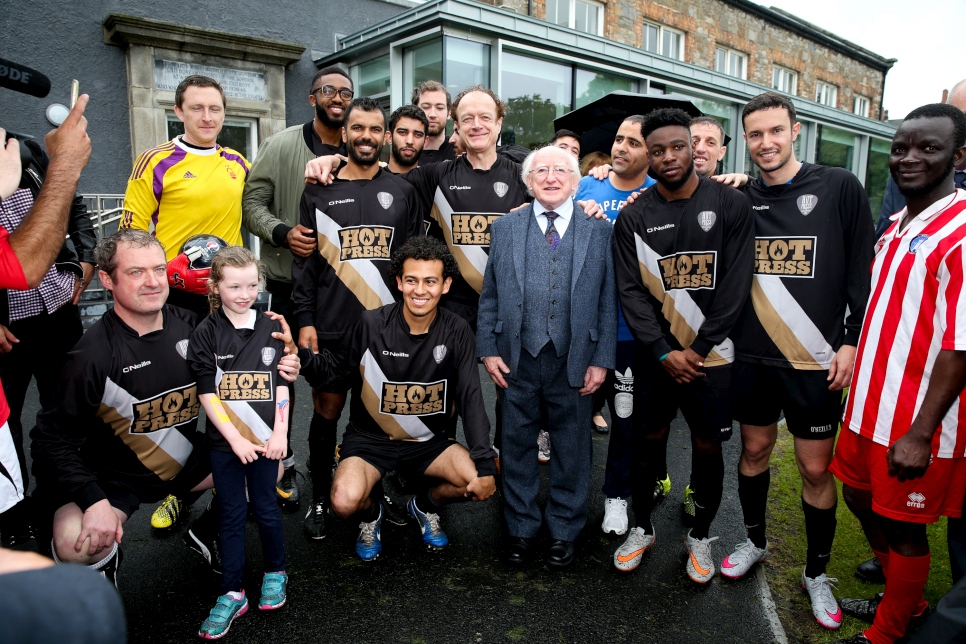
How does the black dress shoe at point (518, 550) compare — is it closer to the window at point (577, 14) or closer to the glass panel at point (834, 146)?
the window at point (577, 14)

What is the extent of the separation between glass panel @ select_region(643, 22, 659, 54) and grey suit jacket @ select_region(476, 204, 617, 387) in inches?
665

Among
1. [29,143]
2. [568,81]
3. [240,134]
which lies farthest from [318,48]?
[29,143]

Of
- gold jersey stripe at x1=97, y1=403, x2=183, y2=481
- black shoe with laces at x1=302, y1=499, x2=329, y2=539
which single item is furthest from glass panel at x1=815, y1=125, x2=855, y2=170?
gold jersey stripe at x1=97, y1=403, x2=183, y2=481

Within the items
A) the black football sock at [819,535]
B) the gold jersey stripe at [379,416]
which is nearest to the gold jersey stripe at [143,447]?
the gold jersey stripe at [379,416]

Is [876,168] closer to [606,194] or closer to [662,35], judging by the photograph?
[662,35]

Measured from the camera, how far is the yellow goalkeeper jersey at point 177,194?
377cm

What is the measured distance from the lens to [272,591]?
292cm

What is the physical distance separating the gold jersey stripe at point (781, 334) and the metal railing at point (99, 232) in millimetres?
6483

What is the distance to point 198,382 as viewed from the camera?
2924mm

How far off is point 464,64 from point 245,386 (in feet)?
23.0

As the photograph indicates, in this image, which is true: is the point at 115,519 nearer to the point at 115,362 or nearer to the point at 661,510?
the point at 115,362

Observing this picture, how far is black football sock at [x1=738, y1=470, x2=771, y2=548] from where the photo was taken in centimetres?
318

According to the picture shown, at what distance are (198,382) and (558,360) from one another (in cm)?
175

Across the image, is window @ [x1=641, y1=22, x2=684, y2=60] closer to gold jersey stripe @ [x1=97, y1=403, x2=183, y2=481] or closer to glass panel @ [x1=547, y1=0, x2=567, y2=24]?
glass panel @ [x1=547, y1=0, x2=567, y2=24]
